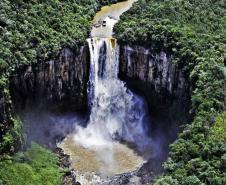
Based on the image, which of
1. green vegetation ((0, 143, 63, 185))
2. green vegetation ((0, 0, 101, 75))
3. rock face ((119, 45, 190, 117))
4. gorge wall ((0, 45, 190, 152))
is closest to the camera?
green vegetation ((0, 143, 63, 185))

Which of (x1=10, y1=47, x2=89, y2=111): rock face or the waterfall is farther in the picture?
the waterfall

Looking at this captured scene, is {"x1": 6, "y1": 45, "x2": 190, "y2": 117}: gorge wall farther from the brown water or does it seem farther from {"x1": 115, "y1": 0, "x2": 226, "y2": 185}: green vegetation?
the brown water

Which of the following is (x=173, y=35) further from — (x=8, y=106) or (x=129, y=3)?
(x=8, y=106)

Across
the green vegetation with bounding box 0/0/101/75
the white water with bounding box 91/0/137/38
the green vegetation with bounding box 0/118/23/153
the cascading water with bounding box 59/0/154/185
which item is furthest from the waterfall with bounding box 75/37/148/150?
the green vegetation with bounding box 0/118/23/153

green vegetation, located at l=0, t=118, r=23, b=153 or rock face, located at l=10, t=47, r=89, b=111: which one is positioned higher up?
rock face, located at l=10, t=47, r=89, b=111

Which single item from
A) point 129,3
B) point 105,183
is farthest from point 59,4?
point 105,183

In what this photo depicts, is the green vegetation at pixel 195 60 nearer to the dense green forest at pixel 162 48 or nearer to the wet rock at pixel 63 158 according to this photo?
the dense green forest at pixel 162 48
